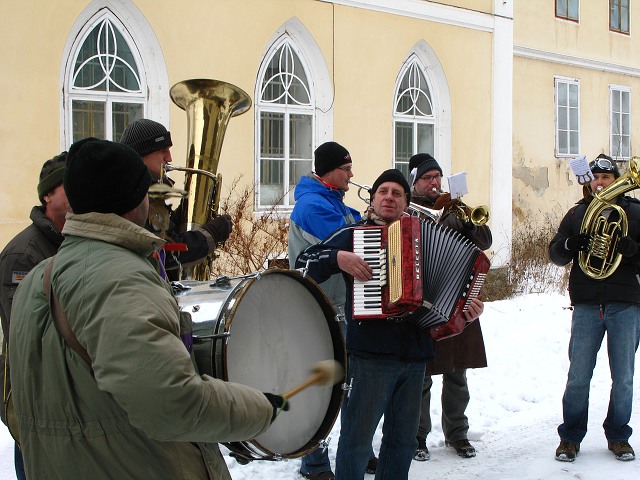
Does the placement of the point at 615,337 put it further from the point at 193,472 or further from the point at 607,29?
the point at 607,29

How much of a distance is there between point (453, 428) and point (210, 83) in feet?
9.36

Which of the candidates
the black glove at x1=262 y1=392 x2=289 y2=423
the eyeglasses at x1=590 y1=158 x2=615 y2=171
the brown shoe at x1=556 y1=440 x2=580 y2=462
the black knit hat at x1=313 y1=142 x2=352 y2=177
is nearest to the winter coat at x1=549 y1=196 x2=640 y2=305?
the eyeglasses at x1=590 y1=158 x2=615 y2=171

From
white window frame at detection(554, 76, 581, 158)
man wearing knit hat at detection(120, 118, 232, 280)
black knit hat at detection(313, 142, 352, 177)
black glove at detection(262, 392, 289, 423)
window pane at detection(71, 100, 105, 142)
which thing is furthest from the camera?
white window frame at detection(554, 76, 581, 158)

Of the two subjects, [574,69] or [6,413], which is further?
[574,69]

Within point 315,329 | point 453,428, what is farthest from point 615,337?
point 315,329

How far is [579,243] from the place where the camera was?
17.1ft

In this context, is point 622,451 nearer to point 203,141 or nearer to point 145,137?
point 203,141

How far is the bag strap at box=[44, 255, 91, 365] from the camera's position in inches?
80.0

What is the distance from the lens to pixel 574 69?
16.7 metres

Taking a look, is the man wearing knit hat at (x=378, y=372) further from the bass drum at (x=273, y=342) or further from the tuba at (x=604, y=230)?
the tuba at (x=604, y=230)

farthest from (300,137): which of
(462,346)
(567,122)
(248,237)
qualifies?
(567,122)

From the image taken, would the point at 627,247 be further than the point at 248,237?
No

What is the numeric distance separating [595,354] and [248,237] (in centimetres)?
484

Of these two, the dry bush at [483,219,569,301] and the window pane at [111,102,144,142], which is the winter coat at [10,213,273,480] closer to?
the window pane at [111,102,144,142]
